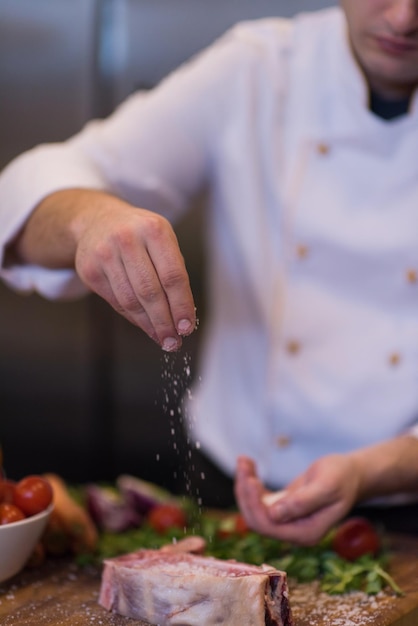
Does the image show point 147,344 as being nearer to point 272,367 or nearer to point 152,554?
point 272,367

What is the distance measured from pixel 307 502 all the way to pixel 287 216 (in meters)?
0.55

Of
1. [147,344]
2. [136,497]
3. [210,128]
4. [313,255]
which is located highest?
[210,128]

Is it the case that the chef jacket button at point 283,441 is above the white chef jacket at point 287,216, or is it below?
below

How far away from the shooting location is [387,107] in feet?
5.01

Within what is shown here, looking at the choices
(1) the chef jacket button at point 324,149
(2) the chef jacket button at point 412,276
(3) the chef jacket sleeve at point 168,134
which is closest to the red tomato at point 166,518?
(3) the chef jacket sleeve at point 168,134

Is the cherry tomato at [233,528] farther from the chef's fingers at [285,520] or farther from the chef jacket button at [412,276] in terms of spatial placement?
the chef jacket button at [412,276]

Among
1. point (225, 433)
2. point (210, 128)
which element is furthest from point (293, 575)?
point (210, 128)

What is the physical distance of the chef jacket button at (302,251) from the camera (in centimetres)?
156

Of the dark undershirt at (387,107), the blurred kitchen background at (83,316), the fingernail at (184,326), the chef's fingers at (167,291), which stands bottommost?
the blurred kitchen background at (83,316)

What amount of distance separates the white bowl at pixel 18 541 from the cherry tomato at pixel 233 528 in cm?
32

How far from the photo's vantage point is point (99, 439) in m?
2.78

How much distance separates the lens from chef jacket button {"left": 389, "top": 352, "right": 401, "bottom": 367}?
1.49 metres

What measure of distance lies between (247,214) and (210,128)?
17 centimetres

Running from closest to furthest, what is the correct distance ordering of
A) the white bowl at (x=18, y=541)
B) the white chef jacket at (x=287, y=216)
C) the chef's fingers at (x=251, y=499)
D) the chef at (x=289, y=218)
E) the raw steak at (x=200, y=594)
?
1. the raw steak at (x=200, y=594)
2. the white bowl at (x=18, y=541)
3. the chef's fingers at (x=251, y=499)
4. the chef at (x=289, y=218)
5. the white chef jacket at (x=287, y=216)
